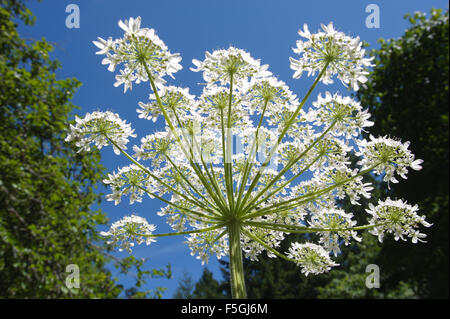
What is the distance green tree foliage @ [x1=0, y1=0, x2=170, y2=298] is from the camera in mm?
6527

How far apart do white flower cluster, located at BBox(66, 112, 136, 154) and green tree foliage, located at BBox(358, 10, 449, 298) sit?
18303 millimetres

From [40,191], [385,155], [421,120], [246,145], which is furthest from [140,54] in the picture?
[421,120]

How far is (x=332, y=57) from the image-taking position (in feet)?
9.36

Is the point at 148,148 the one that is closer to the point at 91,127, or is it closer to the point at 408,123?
the point at 91,127

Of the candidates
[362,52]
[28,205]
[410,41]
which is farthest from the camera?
[410,41]

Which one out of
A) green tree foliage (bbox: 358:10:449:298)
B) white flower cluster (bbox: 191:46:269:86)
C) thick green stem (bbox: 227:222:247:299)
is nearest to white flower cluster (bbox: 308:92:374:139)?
white flower cluster (bbox: 191:46:269:86)

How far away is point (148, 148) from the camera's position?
11.5 ft

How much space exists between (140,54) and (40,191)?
19.1 feet

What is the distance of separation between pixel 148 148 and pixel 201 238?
3.50ft

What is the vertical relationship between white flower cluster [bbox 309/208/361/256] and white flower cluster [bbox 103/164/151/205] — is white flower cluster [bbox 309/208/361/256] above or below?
below

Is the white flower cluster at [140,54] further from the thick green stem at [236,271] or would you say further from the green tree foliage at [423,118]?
the green tree foliage at [423,118]

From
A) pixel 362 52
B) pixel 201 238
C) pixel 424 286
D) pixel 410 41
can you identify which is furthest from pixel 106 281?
pixel 424 286

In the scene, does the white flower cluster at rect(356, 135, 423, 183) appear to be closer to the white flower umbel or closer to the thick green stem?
the white flower umbel
